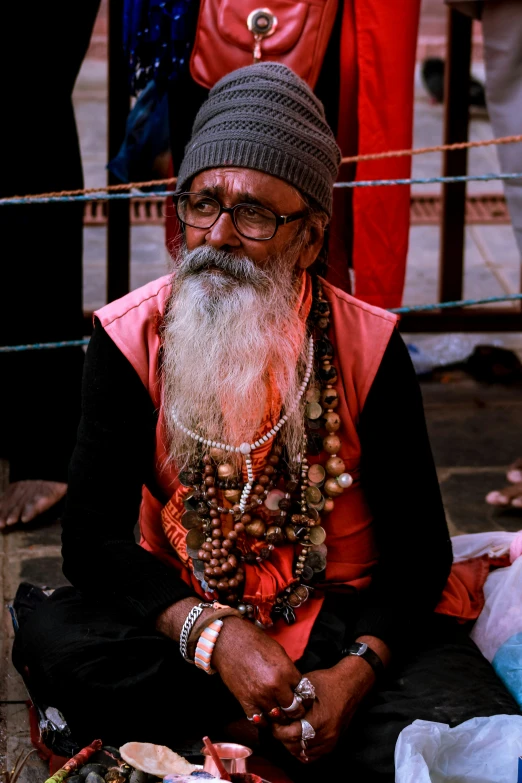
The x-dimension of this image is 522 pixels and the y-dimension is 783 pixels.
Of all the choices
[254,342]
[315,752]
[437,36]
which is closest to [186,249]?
[254,342]

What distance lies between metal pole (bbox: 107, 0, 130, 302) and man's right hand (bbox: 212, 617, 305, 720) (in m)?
2.14

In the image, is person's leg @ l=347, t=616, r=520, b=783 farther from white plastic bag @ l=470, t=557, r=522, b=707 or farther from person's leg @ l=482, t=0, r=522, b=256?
person's leg @ l=482, t=0, r=522, b=256

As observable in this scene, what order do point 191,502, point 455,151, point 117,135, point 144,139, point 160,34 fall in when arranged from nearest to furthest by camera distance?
point 191,502
point 160,34
point 144,139
point 117,135
point 455,151

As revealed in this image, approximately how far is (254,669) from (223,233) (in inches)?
36.8

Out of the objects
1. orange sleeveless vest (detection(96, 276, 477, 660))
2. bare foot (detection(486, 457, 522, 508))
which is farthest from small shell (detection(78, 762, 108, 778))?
bare foot (detection(486, 457, 522, 508))

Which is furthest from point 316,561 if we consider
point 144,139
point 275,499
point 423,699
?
point 144,139

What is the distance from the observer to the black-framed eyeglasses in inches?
102

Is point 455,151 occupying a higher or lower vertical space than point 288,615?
higher

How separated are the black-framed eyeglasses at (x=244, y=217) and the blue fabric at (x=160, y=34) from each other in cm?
116

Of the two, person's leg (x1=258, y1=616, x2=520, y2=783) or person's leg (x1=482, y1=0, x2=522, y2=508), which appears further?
person's leg (x1=482, y1=0, x2=522, y2=508)

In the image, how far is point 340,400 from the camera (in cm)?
270

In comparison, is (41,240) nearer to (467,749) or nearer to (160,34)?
(160,34)

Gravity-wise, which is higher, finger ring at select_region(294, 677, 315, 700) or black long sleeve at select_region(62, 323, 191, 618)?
black long sleeve at select_region(62, 323, 191, 618)

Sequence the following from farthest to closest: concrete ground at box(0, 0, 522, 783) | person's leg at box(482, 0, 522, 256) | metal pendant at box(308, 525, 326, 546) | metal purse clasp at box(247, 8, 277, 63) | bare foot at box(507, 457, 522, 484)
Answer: bare foot at box(507, 457, 522, 484) → person's leg at box(482, 0, 522, 256) → metal purse clasp at box(247, 8, 277, 63) → concrete ground at box(0, 0, 522, 783) → metal pendant at box(308, 525, 326, 546)
